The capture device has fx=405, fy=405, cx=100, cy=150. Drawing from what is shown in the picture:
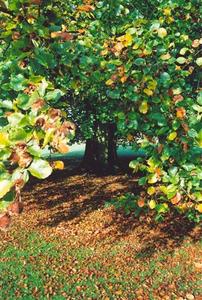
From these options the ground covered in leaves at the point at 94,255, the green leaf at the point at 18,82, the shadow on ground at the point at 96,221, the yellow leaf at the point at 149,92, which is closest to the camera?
the green leaf at the point at 18,82

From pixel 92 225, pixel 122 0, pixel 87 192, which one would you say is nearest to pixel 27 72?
pixel 122 0

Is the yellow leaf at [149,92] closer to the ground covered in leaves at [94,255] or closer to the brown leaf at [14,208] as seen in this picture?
the brown leaf at [14,208]

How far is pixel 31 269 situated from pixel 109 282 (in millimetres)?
2050

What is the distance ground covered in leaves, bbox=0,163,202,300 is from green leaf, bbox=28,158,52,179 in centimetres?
695

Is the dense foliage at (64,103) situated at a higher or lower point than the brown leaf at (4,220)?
higher

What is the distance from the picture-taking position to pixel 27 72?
12.3ft

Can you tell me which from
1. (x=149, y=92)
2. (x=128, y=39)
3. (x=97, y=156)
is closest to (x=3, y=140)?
(x=149, y=92)

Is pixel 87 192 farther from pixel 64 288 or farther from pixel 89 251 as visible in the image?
pixel 64 288

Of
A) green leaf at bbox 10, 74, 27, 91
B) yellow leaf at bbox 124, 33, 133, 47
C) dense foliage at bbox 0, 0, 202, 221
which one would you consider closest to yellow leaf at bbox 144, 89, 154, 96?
dense foliage at bbox 0, 0, 202, 221

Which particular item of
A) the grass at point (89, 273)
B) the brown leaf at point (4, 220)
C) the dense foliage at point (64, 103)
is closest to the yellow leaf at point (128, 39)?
the dense foliage at point (64, 103)

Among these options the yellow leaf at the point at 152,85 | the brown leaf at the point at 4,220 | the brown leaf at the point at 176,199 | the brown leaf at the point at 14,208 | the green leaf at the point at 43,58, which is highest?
the green leaf at the point at 43,58

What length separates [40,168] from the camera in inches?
82.7

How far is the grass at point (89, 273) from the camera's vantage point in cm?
867

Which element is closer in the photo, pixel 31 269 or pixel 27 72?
pixel 27 72
